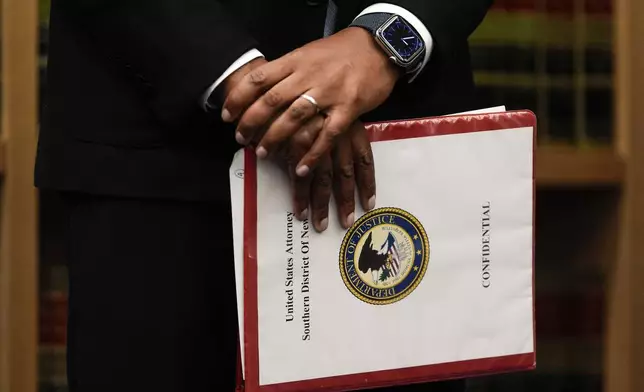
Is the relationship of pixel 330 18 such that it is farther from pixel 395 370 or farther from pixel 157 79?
pixel 395 370

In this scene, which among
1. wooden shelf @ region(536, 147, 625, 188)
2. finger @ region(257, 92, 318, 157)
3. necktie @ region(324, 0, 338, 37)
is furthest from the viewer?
wooden shelf @ region(536, 147, 625, 188)

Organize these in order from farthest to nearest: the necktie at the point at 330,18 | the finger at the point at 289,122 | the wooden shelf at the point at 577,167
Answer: the wooden shelf at the point at 577,167
the necktie at the point at 330,18
the finger at the point at 289,122

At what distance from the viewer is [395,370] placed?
679 mm

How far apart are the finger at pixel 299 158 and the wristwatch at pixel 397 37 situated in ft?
0.29

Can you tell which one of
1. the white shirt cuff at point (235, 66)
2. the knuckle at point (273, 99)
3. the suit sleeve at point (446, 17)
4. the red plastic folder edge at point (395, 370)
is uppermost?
the suit sleeve at point (446, 17)

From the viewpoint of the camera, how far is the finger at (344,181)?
63 cm

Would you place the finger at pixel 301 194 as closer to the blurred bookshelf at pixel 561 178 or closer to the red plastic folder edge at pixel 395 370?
the red plastic folder edge at pixel 395 370

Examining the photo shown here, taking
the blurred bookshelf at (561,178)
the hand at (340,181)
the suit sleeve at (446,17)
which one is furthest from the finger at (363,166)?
the blurred bookshelf at (561,178)

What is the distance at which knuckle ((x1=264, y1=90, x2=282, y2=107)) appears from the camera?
0.60 meters

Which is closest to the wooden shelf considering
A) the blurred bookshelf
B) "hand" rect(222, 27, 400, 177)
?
the blurred bookshelf

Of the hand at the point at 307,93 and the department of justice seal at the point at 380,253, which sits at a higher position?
the hand at the point at 307,93

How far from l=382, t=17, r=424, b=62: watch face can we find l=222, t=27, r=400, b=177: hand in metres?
0.03

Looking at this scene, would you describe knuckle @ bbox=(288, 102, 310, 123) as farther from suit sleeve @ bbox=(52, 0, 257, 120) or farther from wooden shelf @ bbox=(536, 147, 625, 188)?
wooden shelf @ bbox=(536, 147, 625, 188)

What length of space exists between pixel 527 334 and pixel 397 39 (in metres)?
0.28
